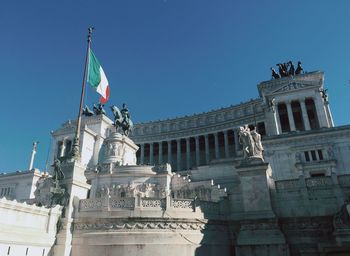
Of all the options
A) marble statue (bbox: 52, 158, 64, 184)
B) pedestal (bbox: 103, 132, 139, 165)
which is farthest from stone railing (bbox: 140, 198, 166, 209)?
pedestal (bbox: 103, 132, 139, 165)

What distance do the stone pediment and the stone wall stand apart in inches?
2058

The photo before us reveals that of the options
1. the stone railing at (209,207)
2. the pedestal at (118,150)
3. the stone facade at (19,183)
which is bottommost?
the stone railing at (209,207)

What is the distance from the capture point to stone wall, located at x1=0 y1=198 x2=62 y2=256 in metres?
15.6

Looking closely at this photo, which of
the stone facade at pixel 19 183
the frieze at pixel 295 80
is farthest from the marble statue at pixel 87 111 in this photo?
the frieze at pixel 295 80

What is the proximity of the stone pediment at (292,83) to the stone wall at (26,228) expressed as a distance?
5227 cm

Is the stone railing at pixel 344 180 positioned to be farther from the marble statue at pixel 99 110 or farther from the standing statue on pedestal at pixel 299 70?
the marble statue at pixel 99 110

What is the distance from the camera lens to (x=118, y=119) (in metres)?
53.4

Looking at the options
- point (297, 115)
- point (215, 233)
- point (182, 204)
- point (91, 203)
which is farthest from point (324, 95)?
point (91, 203)

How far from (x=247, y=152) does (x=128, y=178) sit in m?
21.2

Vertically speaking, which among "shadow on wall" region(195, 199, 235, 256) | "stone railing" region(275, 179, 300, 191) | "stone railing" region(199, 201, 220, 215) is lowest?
"shadow on wall" region(195, 199, 235, 256)

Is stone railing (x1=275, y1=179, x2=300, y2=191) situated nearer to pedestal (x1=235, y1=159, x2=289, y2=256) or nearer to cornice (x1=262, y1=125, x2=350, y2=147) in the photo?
pedestal (x1=235, y1=159, x2=289, y2=256)

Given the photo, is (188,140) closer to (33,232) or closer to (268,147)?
(268,147)

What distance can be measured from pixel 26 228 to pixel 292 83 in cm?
5662

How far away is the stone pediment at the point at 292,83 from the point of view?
191 feet
